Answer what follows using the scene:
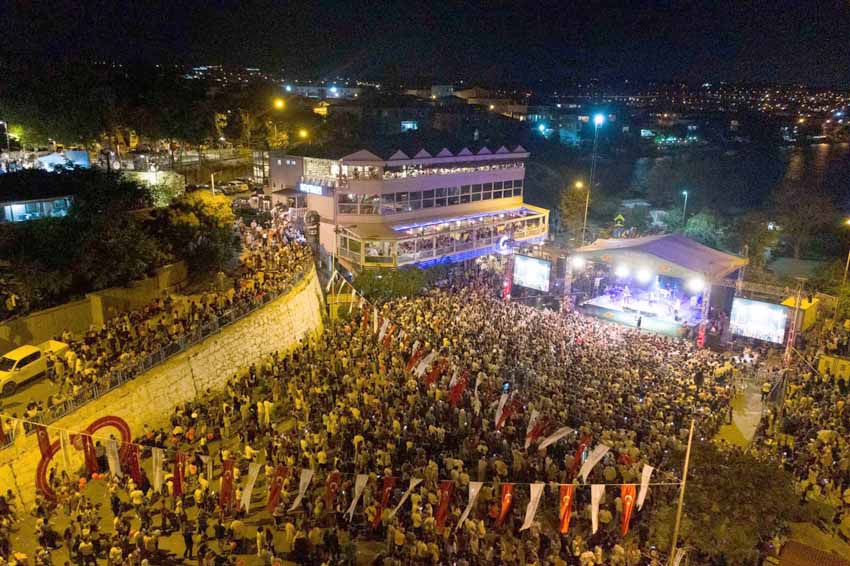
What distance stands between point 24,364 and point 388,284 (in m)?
14.0

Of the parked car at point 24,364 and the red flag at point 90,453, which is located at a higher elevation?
the parked car at point 24,364

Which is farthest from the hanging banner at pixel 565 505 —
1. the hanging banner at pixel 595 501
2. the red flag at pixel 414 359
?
the red flag at pixel 414 359

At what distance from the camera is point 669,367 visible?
19.4m

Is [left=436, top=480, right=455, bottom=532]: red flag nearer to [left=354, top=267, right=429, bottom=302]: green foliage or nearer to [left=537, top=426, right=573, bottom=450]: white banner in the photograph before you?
[left=537, top=426, right=573, bottom=450]: white banner

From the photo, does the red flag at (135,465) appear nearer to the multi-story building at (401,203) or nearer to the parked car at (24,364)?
the parked car at (24,364)

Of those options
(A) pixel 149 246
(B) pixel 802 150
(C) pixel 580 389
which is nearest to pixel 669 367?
(C) pixel 580 389

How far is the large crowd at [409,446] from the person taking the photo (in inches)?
476

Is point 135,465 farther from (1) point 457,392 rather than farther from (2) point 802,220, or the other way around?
(2) point 802,220

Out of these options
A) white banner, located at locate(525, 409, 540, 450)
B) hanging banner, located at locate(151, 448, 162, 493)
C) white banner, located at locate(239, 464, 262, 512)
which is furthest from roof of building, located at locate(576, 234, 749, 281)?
hanging banner, located at locate(151, 448, 162, 493)

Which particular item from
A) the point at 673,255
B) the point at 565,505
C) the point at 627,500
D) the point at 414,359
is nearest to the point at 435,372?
the point at 414,359

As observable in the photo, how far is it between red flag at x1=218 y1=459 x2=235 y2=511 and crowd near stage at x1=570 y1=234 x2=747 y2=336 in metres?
18.8

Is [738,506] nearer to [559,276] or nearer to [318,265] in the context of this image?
[559,276]

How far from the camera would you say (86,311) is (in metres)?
20.3

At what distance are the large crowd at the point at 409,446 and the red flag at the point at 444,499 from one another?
0.18 metres
